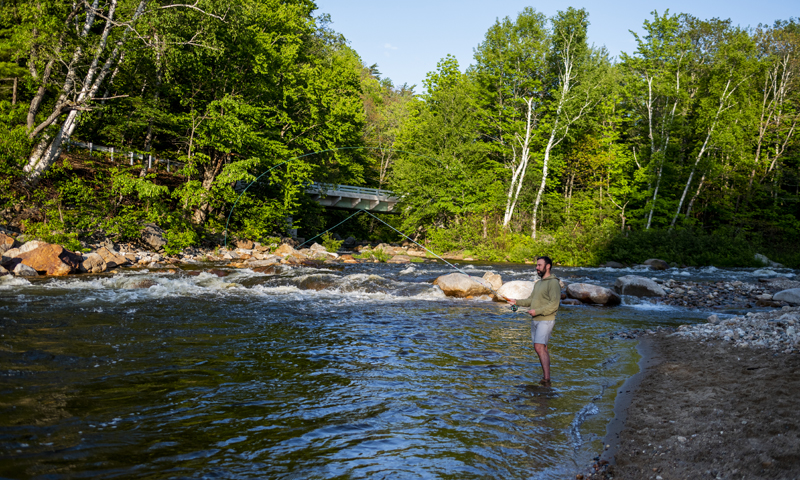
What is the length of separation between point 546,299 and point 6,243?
16237 mm

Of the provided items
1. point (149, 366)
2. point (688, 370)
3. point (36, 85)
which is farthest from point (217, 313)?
point (36, 85)

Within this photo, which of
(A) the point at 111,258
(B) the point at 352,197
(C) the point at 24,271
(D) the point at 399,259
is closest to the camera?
(C) the point at 24,271

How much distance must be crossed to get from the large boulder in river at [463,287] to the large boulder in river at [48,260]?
36.8 feet

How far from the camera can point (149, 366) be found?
21.5 ft

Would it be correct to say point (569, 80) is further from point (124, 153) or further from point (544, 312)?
point (544, 312)

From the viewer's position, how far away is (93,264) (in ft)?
52.6

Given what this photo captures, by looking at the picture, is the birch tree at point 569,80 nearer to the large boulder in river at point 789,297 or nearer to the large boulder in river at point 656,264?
the large boulder in river at point 656,264

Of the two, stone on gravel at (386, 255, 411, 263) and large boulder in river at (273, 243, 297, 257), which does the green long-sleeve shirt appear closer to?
large boulder in river at (273, 243, 297, 257)

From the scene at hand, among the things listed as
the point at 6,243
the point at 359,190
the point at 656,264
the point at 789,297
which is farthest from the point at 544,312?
the point at 359,190

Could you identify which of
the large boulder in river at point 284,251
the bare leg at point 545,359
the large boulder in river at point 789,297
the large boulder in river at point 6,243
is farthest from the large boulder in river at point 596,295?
the large boulder in river at point 6,243

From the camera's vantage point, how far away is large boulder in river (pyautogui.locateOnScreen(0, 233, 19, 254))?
14.9 metres

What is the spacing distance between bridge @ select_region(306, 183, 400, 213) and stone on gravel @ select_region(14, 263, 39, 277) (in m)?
23.5

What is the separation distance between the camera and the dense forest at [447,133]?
20.3 meters

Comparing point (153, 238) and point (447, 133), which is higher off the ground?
point (447, 133)
